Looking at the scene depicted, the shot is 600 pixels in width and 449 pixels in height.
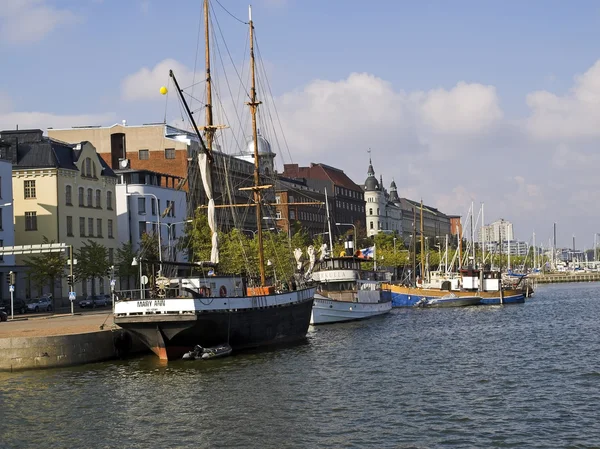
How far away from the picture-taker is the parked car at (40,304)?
85.4 m

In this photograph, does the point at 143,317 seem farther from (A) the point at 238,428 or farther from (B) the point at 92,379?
(A) the point at 238,428

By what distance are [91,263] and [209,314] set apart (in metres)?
46.1

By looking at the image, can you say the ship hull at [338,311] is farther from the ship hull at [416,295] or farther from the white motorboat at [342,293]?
the ship hull at [416,295]

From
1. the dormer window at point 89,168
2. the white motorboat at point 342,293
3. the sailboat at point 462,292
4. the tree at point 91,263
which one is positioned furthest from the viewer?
the sailboat at point 462,292

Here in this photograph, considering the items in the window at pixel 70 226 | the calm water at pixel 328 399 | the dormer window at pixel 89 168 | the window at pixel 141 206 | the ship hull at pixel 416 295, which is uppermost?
the dormer window at pixel 89 168

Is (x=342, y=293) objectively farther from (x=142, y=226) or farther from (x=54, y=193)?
(x=142, y=226)

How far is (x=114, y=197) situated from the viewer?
365ft

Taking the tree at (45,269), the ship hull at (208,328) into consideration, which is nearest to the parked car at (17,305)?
the tree at (45,269)

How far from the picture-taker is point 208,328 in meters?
49.5

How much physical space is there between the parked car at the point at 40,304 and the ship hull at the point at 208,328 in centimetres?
3531

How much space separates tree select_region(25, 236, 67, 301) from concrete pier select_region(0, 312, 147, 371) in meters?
33.5

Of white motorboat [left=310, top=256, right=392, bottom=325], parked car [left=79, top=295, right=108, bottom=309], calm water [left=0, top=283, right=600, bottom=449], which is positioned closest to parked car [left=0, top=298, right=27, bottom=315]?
parked car [left=79, top=295, right=108, bottom=309]

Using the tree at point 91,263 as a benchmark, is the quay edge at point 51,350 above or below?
below

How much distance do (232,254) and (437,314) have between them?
21915 mm
